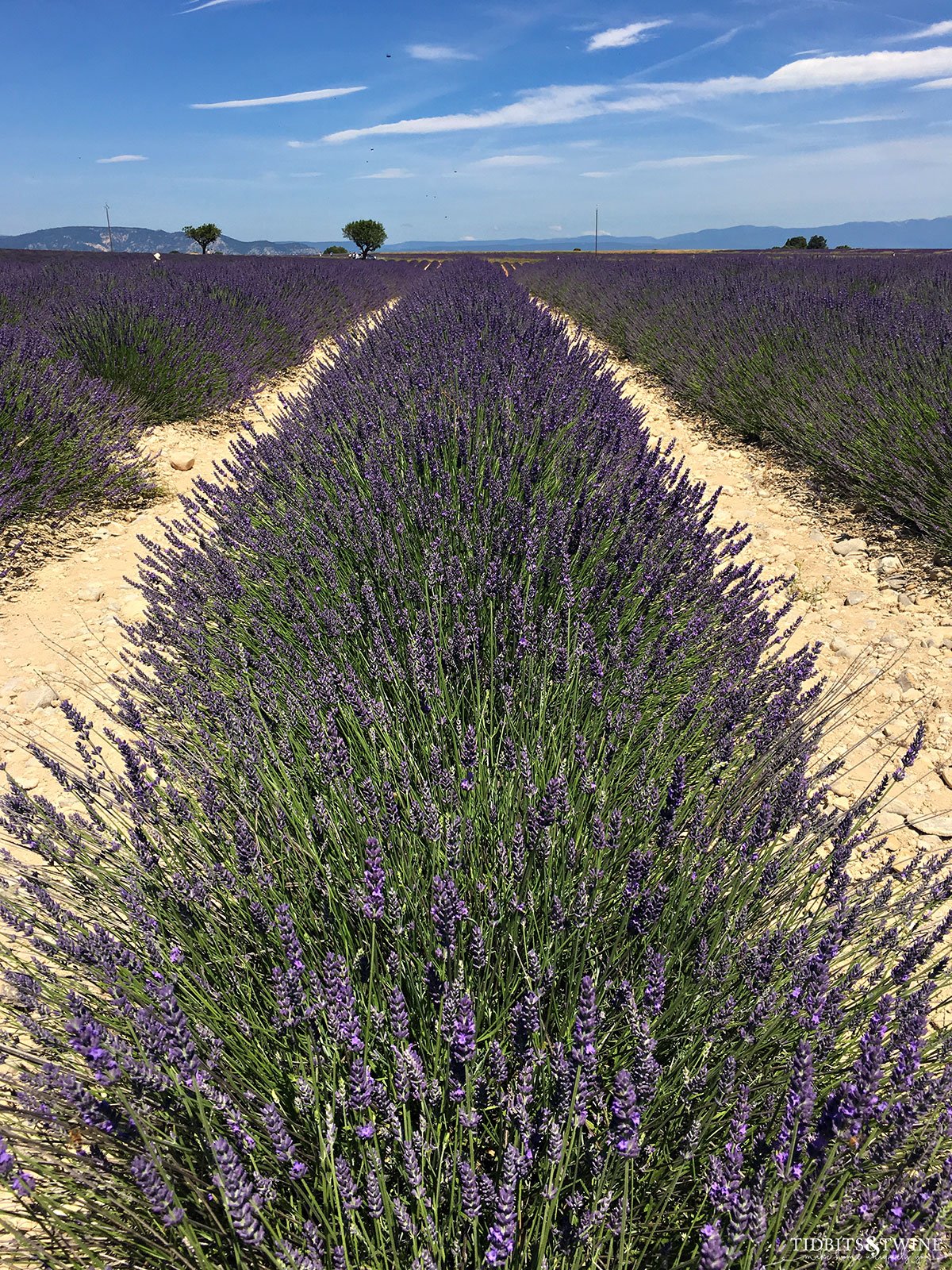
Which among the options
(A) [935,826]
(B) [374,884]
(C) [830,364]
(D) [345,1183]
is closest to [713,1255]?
(D) [345,1183]

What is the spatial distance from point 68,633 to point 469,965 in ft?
9.54

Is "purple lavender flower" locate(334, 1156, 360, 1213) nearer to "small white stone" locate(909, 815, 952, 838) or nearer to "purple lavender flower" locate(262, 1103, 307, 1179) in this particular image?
"purple lavender flower" locate(262, 1103, 307, 1179)

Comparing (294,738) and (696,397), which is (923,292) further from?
(294,738)

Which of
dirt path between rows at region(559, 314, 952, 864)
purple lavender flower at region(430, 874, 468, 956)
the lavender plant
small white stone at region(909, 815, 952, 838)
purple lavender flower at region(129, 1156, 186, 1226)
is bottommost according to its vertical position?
small white stone at region(909, 815, 952, 838)

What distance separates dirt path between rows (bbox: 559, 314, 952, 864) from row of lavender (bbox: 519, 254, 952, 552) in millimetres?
330

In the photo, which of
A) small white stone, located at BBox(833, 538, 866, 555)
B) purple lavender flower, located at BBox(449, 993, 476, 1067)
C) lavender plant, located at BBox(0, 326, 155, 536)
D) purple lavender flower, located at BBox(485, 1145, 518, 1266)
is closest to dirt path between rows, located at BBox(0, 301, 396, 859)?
lavender plant, located at BBox(0, 326, 155, 536)

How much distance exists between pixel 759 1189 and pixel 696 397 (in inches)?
294

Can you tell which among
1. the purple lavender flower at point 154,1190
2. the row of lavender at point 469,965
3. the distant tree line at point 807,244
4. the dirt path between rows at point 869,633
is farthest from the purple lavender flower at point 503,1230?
the distant tree line at point 807,244

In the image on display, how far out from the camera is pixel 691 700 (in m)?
1.79

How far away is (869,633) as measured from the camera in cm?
328

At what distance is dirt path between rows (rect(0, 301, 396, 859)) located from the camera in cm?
251

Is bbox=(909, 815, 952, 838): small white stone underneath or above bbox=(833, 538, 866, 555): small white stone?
underneath

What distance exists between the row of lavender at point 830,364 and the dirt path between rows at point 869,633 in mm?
330

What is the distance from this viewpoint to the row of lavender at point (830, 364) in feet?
14.0
